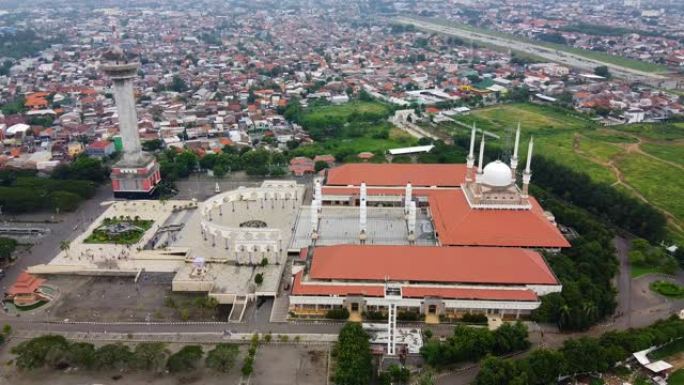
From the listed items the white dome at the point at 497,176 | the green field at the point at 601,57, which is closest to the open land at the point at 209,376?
the white dome at the point at 497,176

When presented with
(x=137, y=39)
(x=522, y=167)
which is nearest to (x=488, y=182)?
(x=522, y=167)

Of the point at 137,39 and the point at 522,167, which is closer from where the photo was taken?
the point at 522,167

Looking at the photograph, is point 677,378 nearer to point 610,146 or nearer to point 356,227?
point 356,227

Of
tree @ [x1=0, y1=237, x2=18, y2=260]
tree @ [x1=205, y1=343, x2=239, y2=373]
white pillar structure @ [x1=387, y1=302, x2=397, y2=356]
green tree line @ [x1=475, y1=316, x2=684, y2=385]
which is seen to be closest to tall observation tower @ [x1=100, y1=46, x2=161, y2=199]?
tree @ [x1=0, y1=237, x2=18, y2=260]

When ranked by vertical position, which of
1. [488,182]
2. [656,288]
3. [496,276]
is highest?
[488,182]

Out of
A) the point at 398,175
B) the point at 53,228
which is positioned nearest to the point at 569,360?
the point at 398,175

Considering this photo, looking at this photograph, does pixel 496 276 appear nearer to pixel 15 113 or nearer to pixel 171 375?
pixel 171 375
